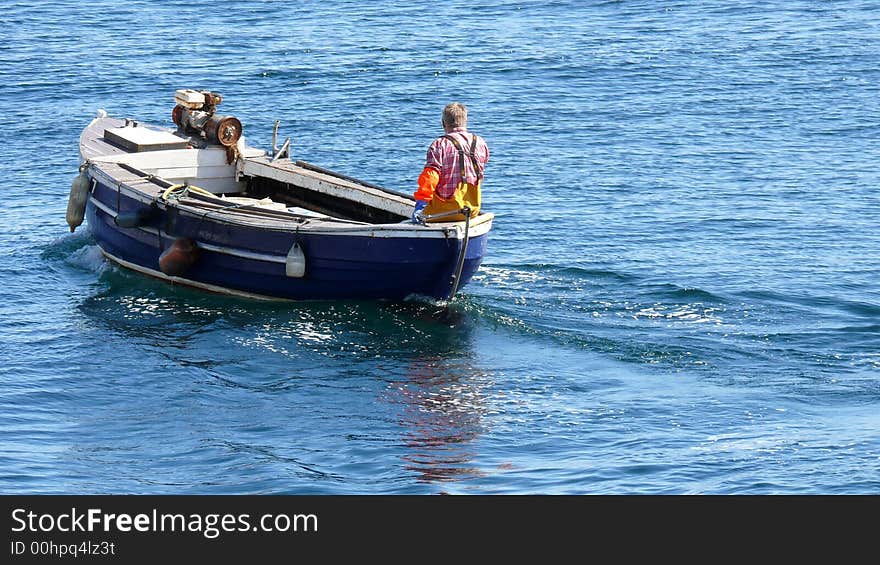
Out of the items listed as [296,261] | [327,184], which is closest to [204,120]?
[327,184]

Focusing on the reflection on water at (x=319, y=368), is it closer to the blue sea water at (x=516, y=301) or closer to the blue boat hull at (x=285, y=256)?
the blue sea water at (x=516, y=301)

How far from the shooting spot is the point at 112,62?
3045 centimetres

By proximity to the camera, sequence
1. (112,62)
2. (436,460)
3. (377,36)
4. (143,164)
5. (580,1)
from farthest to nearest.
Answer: (580,1) < (377,36) < (112,62) < (143,164) < (436,460)

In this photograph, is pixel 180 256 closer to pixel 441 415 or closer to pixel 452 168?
pixel 452 168

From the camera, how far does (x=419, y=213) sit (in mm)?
14484

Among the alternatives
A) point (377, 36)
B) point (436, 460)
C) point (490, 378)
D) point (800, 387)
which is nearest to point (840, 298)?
point (800, 387)

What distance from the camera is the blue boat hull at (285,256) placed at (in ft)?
47.5

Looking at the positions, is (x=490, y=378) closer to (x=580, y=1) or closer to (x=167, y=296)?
(x=167, y=296)

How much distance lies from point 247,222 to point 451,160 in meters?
2.59

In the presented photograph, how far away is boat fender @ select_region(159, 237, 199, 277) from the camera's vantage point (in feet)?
51.7

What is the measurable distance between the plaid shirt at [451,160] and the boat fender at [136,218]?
384 cm

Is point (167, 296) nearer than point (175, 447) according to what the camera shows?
No

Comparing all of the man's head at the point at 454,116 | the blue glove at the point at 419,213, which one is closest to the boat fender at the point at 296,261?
the blue glove at the point at 419,213

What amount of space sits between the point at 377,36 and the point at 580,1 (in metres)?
6.23
